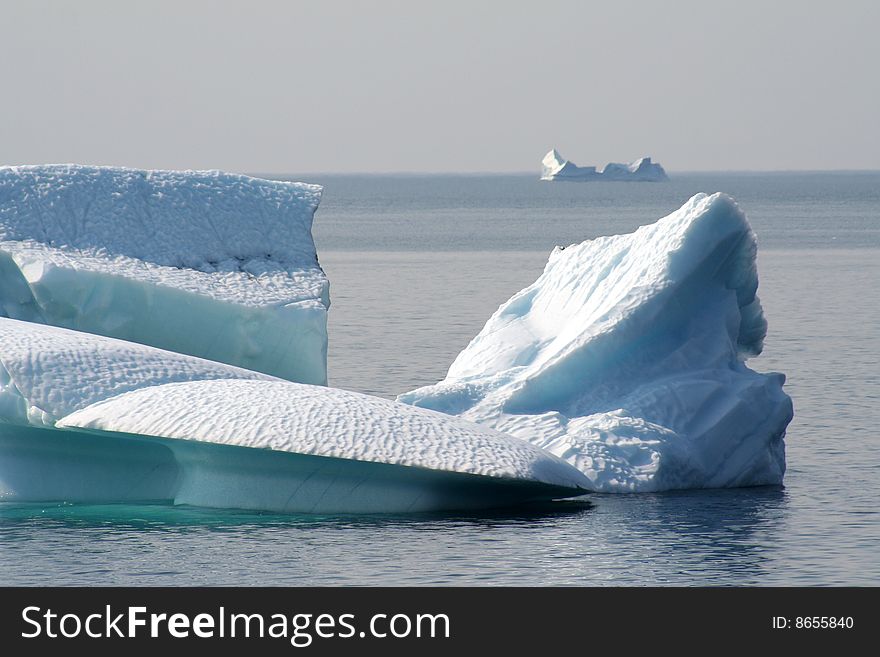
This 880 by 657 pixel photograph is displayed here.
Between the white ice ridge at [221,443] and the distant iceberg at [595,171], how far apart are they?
104 m

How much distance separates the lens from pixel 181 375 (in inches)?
472

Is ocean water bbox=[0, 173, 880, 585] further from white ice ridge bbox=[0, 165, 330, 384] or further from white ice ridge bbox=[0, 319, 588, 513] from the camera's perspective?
white ice ridge bbox=[0, 165, 330, 384]

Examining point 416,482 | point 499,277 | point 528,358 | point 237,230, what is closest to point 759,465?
point 528,358

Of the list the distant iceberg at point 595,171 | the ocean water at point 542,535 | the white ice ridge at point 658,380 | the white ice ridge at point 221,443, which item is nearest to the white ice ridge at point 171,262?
the white ice ridge at point 221,443

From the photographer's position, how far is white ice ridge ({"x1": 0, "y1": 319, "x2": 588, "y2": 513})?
10.8 meters

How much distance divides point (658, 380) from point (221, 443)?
4.21 meters

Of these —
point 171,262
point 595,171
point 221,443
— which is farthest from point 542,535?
point 595,171

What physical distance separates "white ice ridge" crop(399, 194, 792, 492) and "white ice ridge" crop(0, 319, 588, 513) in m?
1.01

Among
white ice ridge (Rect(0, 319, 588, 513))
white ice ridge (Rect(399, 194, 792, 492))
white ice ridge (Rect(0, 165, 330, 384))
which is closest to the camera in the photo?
white ice ridge (Rect(0, 319, 588, 513))

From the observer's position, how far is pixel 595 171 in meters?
120

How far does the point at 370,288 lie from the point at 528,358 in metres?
20.0

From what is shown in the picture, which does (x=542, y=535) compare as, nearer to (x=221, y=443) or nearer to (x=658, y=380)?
(x=221, y=443)

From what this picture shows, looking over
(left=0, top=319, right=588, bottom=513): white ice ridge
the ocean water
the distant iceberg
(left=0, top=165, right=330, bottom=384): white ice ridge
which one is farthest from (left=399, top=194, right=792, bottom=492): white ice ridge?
the distant iceberg
